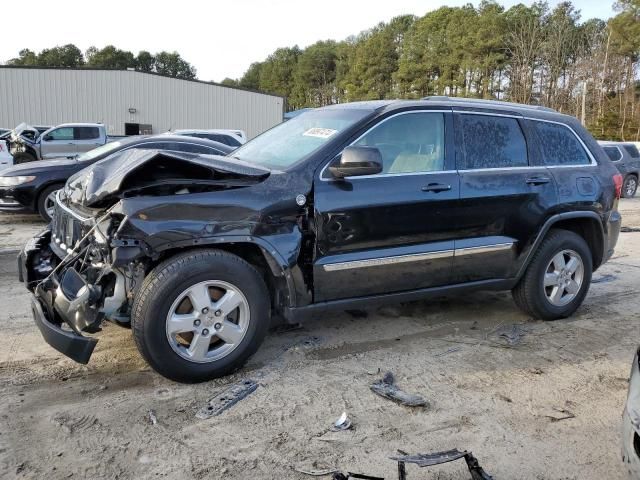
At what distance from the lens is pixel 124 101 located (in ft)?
107

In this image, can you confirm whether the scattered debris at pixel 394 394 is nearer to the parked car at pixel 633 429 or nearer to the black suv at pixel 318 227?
the black suv at pixel 318 227

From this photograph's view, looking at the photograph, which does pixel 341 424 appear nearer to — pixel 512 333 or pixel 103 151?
pixel 512 333

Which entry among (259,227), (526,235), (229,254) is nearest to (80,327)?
(229,254)

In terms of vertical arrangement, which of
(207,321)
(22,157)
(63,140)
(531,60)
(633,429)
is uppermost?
(531,60)

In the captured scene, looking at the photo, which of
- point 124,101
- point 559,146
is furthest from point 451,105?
point 124,101

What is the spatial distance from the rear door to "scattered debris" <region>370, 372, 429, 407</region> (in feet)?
3.79

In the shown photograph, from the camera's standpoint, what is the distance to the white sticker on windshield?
4.13 m

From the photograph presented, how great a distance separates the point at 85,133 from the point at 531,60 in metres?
42.2

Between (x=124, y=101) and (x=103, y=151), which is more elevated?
(x=124, y=101)

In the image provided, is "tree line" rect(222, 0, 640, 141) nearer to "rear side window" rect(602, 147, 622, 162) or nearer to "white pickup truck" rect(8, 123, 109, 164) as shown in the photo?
"rear side window" rect(602, 147, 622, 162)

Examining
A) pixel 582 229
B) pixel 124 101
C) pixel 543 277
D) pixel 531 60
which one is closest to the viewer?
pixel 543 277

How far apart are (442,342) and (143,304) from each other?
2.37 metres

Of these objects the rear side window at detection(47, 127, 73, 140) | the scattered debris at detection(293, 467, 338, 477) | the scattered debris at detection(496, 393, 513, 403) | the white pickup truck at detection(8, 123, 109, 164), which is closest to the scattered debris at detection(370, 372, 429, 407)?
the scattered debris at detection(496, 393, 513, 403)

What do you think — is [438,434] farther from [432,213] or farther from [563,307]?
[563,307]
